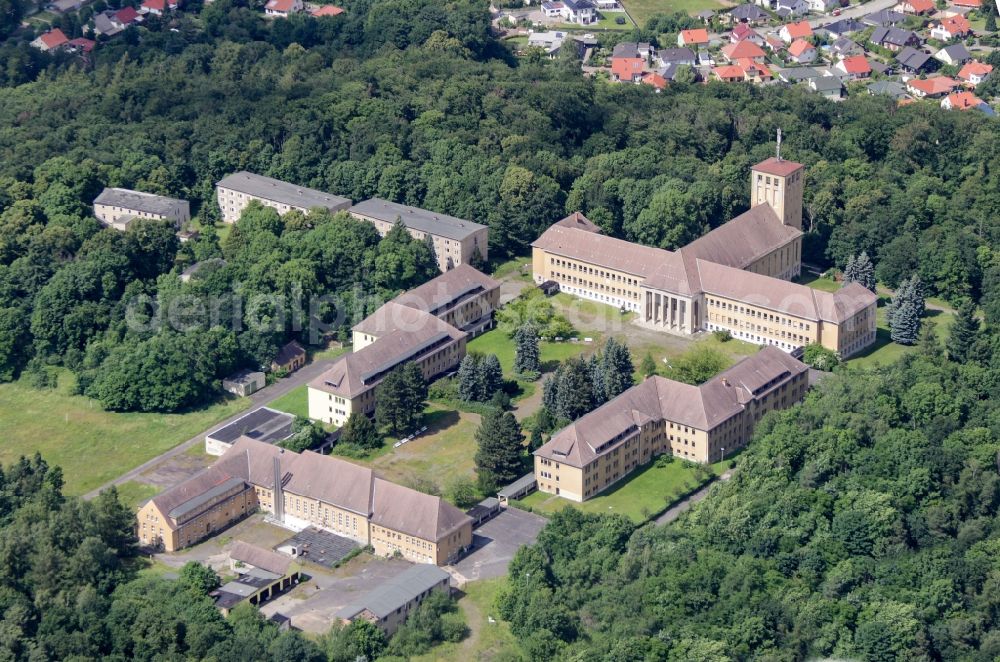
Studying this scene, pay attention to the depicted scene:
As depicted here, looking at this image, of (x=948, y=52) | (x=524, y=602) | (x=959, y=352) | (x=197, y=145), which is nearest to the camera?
(x=524, y=602)

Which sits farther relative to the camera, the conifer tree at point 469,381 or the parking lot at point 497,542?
the conifer tree at point 469,381

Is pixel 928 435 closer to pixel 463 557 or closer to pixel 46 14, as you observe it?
pixel 463 557

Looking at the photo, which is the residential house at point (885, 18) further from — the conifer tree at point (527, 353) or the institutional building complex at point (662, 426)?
the institutional building complex at point (662, 426)

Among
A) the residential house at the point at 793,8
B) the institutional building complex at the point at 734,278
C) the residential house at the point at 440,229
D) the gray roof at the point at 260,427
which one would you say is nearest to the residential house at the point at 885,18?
the residential house at the point at 793,8

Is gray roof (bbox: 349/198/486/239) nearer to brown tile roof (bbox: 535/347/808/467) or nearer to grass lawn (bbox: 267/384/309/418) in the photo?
grass lawn (bbox: 267/384/309/418)

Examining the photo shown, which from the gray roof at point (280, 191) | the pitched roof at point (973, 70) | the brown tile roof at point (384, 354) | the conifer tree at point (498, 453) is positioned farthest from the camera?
the pitched roof at point (973, 70)

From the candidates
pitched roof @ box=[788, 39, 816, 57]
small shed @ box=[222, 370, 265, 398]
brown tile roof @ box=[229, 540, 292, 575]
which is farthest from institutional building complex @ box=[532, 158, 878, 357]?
pitched roof @ box=[788, 39, 816, 57]

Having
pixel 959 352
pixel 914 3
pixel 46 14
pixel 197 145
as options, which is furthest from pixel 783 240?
pixel 46 14
